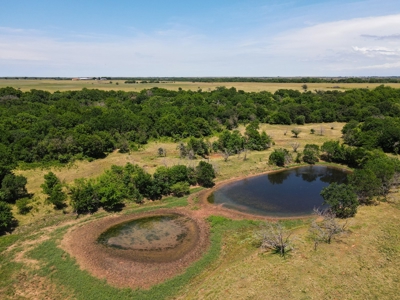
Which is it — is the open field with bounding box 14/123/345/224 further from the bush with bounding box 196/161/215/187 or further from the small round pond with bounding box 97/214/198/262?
the small round pond with bounding box 97/214/198/262

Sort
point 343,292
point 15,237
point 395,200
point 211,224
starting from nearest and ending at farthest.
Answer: point 343,292 → point 15,237 → point 211,224 → point 395,200

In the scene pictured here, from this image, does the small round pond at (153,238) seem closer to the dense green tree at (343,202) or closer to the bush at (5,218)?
the bush at (5,218)

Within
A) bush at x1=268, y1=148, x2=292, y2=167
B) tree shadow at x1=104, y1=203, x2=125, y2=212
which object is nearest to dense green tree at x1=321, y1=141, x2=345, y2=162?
bush at x1=268, y1=148, x2=292, y2=167

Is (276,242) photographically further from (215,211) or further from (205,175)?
(205,175)

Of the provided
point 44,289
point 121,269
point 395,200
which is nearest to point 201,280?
point 121,269

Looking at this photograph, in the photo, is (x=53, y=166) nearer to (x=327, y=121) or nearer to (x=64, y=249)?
(x=64, y=249)

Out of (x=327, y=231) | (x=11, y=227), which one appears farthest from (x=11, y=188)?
(x=327, y=231)
